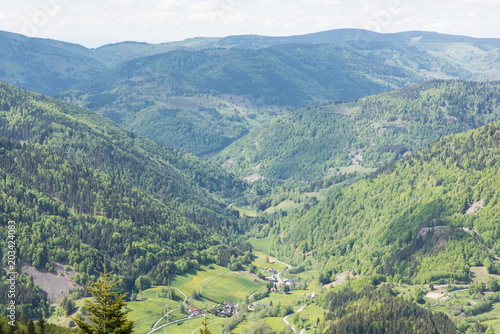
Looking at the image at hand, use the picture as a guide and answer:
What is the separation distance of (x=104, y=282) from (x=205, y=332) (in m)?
18.3

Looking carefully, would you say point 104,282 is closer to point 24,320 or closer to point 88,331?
point 88,331

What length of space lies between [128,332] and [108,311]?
4690mm

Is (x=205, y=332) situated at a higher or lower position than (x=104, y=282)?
lower

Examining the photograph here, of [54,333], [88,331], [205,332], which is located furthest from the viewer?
[54,333]

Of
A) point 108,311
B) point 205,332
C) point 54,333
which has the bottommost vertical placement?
point 54,333

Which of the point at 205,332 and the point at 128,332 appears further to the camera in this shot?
the point at 205,332

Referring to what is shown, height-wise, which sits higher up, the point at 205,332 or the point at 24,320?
the point at 205,332

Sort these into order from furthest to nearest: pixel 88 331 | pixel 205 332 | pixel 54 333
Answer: pixel 54 333
pixel 205 332
pixel 88 331

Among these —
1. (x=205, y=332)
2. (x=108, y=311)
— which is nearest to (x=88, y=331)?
(x=108, y=311)

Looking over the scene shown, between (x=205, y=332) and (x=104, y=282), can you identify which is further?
(x=205, y=332)

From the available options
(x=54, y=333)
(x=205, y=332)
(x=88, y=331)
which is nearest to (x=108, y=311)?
(x=88, y=331)

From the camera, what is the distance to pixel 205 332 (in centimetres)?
8919

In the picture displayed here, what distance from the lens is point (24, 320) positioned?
19900 cm

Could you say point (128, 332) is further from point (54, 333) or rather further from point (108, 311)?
point (54, 333)
